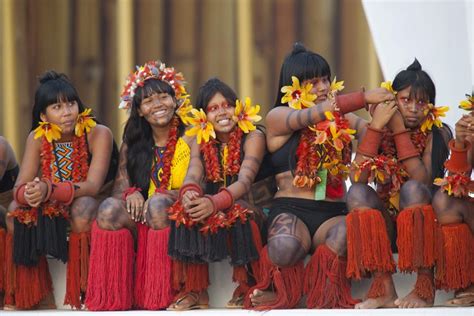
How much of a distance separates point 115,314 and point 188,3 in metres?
2.79

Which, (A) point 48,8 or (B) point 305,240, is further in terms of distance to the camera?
(A) point 48,8

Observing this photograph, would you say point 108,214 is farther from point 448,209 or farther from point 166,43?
point 166,43

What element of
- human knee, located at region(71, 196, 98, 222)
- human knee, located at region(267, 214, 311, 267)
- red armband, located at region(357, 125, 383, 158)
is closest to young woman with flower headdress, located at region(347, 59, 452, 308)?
red armband, located at region(357, 125, 383, 158)

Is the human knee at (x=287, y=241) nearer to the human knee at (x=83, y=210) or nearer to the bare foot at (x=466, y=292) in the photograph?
the bare foot at (x=466, y=292)

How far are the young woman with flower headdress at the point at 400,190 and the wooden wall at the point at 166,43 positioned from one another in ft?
6.24

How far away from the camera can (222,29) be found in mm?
7488

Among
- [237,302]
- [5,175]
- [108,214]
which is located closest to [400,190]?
[237,302]

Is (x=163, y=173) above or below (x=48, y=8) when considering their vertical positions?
below

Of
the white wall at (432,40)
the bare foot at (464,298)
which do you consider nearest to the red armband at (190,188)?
the bare foot at (464,298)

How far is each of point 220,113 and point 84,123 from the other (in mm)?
675

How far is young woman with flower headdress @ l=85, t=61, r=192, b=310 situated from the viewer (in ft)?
17.5

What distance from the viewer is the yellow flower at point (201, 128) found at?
217 inches

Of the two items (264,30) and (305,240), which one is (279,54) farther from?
(305,240)

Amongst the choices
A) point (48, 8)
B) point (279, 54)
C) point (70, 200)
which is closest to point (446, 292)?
point (70, 200)
